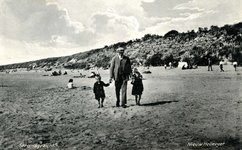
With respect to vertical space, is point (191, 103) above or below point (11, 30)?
below

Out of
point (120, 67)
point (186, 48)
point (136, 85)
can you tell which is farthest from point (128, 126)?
point (186, 48)

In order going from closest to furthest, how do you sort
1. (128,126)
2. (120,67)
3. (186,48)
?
(128,126), (120,67), (186,48)

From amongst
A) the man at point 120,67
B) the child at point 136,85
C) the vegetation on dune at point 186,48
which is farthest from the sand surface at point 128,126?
the vegetation on dune at point 186,48

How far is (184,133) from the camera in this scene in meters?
4.14

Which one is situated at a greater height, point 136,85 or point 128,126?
point 136,85

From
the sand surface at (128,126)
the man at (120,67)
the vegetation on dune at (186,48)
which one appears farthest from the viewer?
the vegetation on dune at (186,48)

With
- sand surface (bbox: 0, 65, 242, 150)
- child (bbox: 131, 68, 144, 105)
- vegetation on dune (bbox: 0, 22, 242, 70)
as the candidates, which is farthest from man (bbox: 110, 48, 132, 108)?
vegetation on dune (bbox: 0, 22, 242, 70)

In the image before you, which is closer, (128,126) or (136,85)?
(128,126)

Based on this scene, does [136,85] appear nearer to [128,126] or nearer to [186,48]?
[128,126]

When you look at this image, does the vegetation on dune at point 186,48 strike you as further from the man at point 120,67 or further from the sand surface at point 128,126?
the man at point 120,67

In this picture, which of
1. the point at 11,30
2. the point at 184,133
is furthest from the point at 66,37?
the point at 184,133

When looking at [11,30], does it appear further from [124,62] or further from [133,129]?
[133,129]

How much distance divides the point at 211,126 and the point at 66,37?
23.0 feet

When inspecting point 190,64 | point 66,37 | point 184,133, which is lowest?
point 184,133
